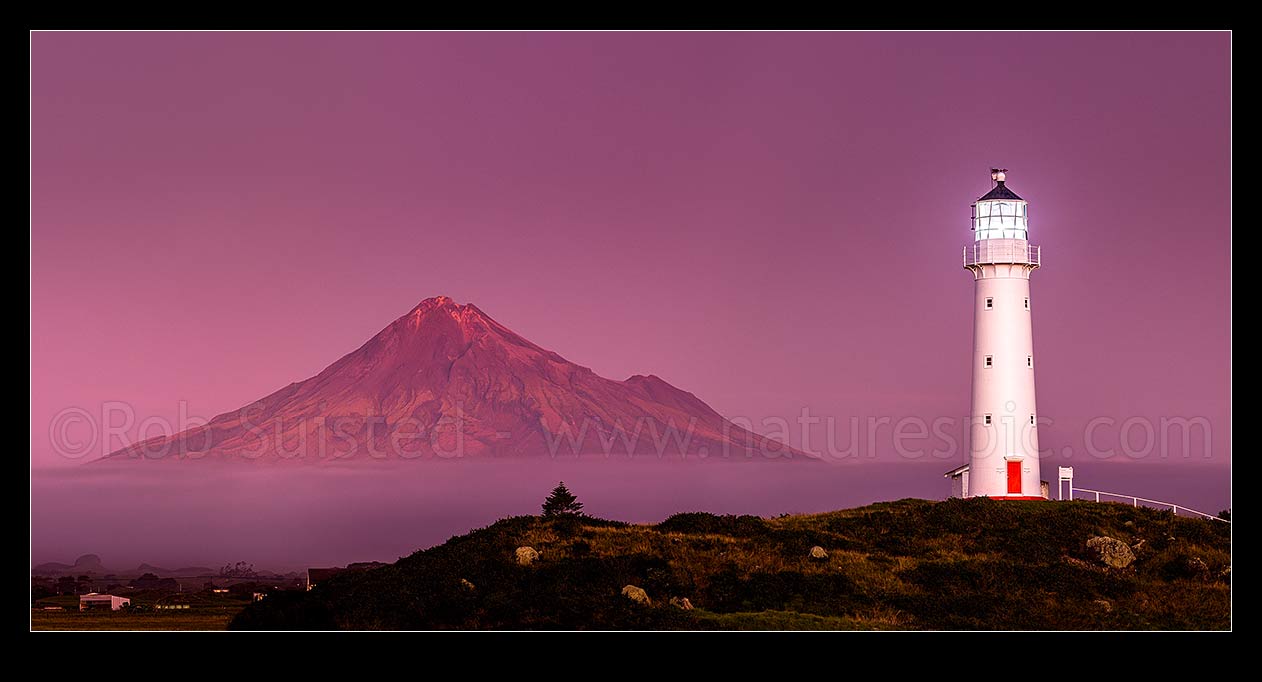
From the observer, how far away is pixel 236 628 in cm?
4669

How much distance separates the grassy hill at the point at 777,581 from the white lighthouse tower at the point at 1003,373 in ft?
25.4

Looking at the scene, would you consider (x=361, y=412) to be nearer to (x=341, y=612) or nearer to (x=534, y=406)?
(x=534, y=406)

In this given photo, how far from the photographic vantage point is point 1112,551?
51969mm

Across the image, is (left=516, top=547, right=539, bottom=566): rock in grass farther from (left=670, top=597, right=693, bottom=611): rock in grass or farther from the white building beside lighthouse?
the white building beside lighthouse

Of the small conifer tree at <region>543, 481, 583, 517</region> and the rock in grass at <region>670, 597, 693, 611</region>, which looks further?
the small conifer tree at <region>543, 481, 583, 517</region>

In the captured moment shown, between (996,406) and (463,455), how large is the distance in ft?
263

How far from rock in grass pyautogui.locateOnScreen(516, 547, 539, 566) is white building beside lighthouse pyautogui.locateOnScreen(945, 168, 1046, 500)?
22439 millimetres

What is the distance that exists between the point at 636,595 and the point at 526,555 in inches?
179

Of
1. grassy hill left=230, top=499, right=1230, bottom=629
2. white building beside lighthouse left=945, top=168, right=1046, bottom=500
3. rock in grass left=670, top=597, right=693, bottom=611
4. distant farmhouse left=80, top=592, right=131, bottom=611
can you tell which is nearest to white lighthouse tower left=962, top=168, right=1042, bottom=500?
white building beside lighthouse left=945, top=168, right=1046, bottom=500

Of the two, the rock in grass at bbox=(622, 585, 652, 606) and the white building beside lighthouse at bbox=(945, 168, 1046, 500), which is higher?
the white building beside lighthouse at bbox=(945, 168, 1046, 500)

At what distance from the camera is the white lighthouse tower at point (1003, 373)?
206 feet

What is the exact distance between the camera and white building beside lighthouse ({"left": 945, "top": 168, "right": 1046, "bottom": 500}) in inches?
2473
